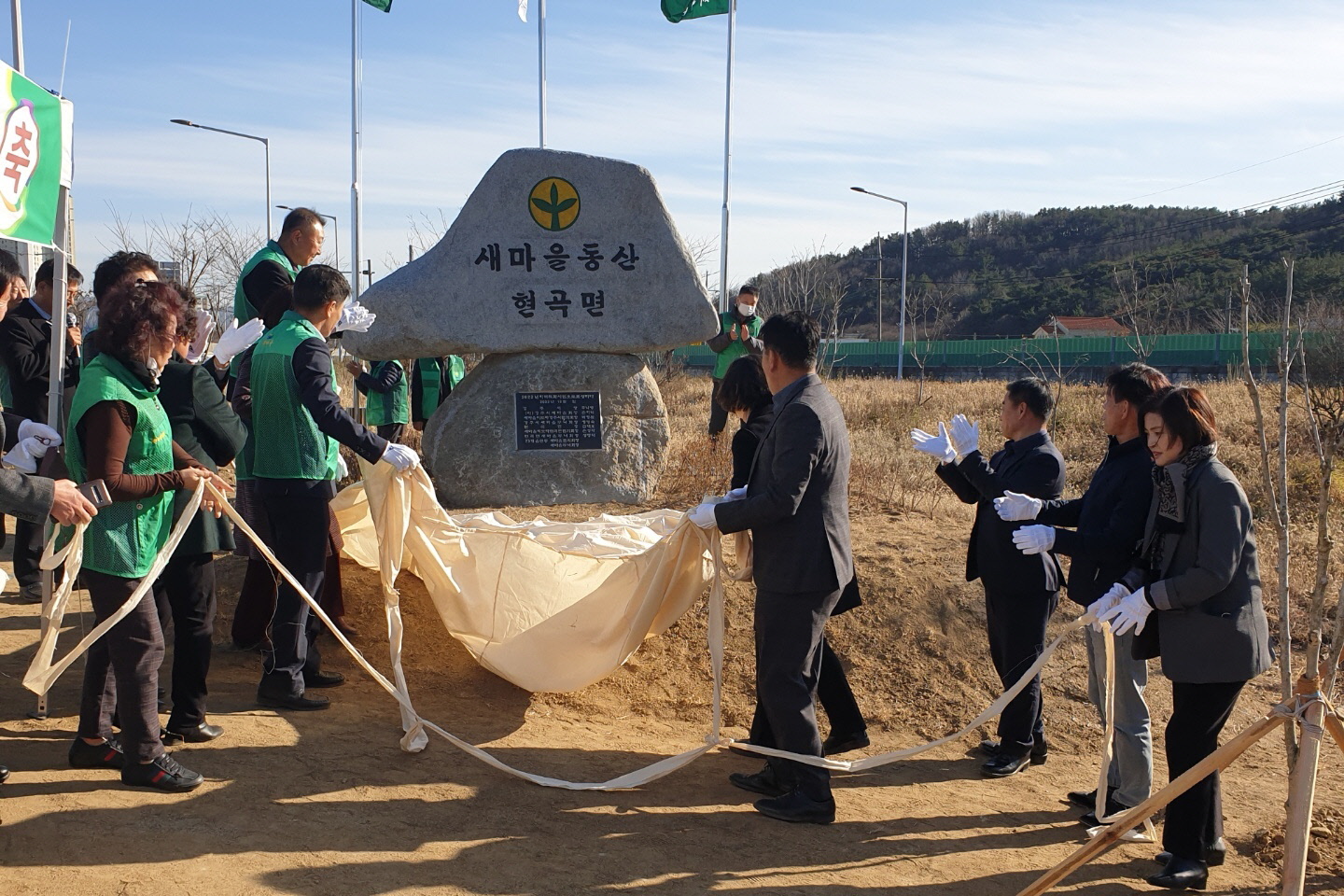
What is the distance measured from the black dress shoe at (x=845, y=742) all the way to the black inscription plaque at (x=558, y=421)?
358cm

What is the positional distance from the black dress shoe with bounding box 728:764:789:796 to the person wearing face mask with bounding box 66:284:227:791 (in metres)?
1.97

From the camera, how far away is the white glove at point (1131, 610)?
11.3 ft

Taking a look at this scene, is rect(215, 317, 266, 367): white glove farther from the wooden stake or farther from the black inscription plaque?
the wooden stake

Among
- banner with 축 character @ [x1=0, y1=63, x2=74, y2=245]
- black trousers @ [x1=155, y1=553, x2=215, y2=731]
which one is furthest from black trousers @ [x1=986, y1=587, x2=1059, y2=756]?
banner with 축 character @ [x1=0, y1=63, x2=74, y2=245]

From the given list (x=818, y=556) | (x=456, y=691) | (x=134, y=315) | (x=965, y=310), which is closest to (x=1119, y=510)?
(x=818, y=556)

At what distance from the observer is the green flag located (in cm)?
1542

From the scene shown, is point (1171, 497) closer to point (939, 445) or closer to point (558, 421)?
point (939, 445)

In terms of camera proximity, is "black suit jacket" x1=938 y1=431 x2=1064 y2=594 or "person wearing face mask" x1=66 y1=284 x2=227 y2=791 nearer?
"person wearing face mask" x1=66 y1=284 x2=227 y2=791

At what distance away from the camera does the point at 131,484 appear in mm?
3516

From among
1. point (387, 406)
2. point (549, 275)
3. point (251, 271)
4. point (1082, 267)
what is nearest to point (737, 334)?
point (549, 275)

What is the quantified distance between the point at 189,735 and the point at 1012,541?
3.32m

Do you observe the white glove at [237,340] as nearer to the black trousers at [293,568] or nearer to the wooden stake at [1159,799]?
the black trousers at [293,568]

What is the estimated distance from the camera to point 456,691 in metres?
5.12

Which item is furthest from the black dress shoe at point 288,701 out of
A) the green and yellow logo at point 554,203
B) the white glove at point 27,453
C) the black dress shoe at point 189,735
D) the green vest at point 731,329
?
the green vest at point 731,329
